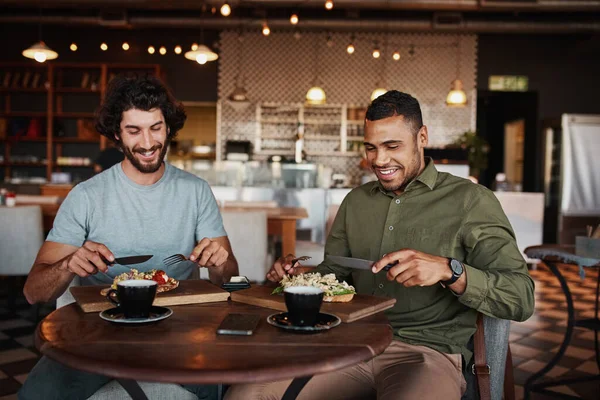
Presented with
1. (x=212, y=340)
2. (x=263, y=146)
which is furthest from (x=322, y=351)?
(x=263, y=146)

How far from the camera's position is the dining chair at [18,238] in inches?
170

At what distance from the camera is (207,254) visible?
69.3 inches

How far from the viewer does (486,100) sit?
11.4 meters

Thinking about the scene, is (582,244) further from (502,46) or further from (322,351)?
(502,46)

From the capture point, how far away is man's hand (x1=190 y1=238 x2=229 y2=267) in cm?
175

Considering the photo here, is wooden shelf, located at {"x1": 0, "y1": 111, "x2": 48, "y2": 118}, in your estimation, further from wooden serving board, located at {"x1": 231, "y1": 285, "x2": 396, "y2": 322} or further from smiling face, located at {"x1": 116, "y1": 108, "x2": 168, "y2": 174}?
wooden serving board, located at {"x1": 231, "y1": 285, "x2": 396, "y2": 322}

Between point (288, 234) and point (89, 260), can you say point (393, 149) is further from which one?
point (288, 234)

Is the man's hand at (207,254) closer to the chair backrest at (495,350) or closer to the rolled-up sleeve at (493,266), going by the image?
the rolled-up sleeve at (493,266)

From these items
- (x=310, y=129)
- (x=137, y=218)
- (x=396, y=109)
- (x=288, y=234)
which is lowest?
(x=288, y=234)

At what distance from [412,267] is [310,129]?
8.82 meters

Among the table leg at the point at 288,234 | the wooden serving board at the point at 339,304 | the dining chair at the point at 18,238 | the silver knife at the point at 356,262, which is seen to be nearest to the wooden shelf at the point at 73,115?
the dining chair at the point at 18,238

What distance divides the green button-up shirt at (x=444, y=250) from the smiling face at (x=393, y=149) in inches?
2.0

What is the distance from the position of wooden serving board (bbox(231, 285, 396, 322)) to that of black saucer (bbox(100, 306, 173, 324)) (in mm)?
242

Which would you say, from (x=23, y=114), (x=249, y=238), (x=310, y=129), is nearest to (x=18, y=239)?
(x=249, y=238)
